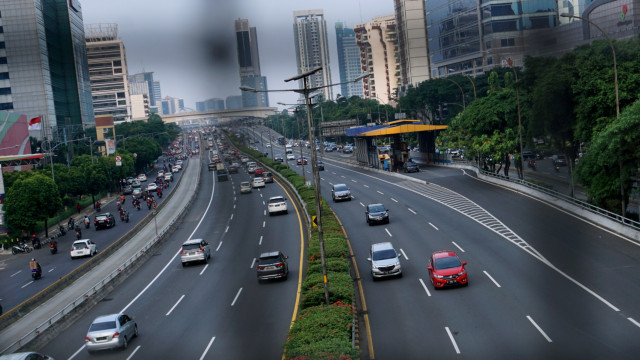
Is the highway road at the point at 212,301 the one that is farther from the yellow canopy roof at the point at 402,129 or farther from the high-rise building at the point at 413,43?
the high-rise building at the point at 413,43

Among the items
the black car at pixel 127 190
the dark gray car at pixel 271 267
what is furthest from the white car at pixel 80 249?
the black car at pixel 127 190

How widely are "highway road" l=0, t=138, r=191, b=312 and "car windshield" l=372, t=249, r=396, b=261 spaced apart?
58.2 ft

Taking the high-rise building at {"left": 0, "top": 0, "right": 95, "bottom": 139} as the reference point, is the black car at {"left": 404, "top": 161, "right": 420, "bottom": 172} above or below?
below

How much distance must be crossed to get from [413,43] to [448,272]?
8125 cm

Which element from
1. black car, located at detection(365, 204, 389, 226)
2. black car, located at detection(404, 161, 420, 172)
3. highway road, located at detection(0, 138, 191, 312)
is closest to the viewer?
highway road, located at detection(0, 138, 191, 312)

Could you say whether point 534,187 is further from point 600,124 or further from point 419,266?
point 419,266

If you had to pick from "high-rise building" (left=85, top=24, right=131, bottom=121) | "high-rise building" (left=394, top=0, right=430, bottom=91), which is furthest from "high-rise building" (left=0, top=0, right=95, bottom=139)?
"high-rise building" (left=394, top=0, right=430, bottom=91)

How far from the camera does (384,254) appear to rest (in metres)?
27.2

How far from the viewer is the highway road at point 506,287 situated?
53.0 feet

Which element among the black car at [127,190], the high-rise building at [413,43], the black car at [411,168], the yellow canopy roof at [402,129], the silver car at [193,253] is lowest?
the silver car at [193,253]

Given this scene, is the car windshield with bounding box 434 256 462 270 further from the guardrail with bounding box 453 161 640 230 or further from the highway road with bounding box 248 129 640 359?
the guardrail with bounding box 453 161 640 230

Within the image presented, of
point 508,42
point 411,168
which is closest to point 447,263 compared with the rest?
point 508,42

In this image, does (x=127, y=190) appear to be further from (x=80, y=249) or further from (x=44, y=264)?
(x=80, y=249)

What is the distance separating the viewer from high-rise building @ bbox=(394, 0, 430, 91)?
91.2m
